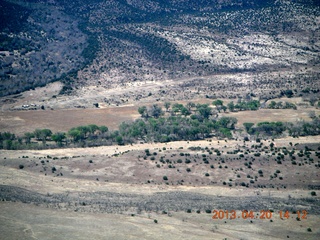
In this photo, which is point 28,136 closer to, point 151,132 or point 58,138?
point 58,138

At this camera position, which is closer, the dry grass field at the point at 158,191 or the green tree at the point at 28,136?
the dry grass field at the point at 158,191

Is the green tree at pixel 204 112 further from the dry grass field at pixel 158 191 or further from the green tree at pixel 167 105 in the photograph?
the dry grass field at pixel 158 191

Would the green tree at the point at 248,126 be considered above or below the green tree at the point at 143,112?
below

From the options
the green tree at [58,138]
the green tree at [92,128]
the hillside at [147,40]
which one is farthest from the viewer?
the hillside at [147,40]

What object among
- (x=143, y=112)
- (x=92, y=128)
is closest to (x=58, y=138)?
(x=92, y=128)

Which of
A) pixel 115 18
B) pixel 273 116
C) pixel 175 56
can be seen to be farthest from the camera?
pixel 115 18

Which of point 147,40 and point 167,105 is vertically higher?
point 147,40

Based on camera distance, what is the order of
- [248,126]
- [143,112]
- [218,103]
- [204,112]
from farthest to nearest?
1. [218,103]
2. [143,112]
3. [204,112]
4. [248,126]

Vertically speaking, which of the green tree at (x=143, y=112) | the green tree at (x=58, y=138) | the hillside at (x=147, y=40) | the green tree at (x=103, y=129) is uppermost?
the hillside at (x=147, y=40)

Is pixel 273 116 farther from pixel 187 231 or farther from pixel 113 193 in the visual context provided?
pixel 187 231

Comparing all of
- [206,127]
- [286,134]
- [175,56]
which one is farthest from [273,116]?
[175,56]
